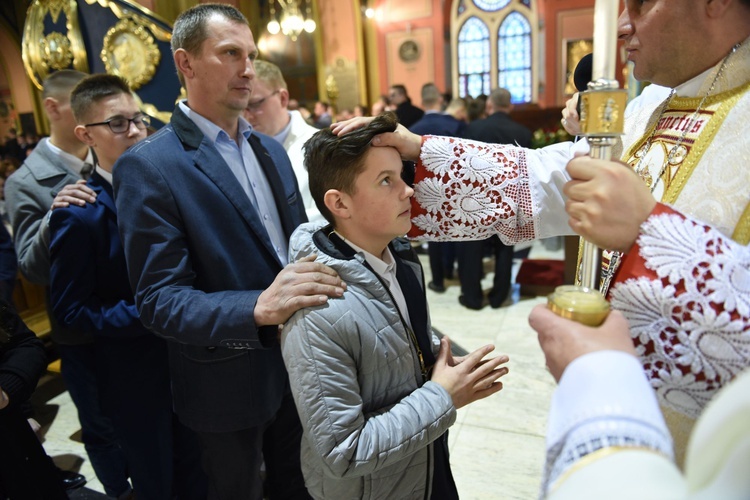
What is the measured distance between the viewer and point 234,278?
5.36ft

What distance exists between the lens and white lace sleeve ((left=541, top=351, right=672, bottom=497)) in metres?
0.66

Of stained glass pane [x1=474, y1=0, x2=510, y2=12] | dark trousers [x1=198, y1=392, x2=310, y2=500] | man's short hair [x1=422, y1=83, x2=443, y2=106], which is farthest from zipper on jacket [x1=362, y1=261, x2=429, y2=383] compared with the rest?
stained glass pane [x1=474, y1=0, x2=510, y2=12]

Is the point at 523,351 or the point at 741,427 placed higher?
the point at 741,427

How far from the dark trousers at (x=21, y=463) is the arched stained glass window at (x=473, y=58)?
1505 cm

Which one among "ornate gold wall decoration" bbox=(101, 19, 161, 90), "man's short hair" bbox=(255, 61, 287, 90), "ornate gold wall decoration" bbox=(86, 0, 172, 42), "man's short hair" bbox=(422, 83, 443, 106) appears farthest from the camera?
"man's short hair" bbox=(422, 83, 443, 106)

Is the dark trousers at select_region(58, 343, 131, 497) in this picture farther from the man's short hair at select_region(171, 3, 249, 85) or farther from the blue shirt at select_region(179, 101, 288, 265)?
the man's short hair at select_region(171, 3, 249, 85)

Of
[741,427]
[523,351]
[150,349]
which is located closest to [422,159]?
[741,427]

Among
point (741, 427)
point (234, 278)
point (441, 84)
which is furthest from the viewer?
point (441, 84)

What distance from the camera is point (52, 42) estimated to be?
338 centimetres

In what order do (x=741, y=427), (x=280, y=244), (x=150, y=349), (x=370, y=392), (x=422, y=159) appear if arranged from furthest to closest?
(x=150, y=349), (x=280, y=244), (x=422, y=159), (x=370, y=392), (x=741, y=427)

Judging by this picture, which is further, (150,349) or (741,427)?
(150,349)

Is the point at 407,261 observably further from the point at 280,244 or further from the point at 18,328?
the point at 18,328

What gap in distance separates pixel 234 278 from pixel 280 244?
0.90 feet

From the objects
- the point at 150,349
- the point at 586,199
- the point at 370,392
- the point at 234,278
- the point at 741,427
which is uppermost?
the point at 586,199
